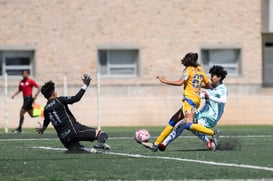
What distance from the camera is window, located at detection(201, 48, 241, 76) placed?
4019 centimetres

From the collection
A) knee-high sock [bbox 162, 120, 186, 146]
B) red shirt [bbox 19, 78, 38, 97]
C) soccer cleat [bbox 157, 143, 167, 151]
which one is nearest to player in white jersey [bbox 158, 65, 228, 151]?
knee-high sock [bbox 162, 120, 186, 146]

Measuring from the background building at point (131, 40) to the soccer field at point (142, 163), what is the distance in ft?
61.5

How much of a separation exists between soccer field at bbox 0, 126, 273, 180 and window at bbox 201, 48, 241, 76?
20686mm

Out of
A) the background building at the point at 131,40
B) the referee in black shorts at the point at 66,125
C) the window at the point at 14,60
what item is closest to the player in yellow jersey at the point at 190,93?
the referee in black shorts at the point at 66,125

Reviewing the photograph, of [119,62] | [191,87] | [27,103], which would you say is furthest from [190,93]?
[119,62]

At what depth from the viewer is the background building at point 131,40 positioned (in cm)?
3806

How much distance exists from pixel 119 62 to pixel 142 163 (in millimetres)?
25337

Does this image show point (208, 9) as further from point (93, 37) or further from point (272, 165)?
point (272, 165)

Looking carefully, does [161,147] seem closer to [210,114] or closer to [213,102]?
[210,114]

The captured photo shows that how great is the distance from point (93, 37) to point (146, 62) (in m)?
2.25

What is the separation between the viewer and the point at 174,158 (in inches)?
615

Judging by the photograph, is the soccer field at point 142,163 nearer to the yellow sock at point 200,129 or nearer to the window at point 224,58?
the yellow sock at point 200,129

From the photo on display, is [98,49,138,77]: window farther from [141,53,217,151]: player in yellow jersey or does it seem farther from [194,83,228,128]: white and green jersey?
[141,53,217,151]: player in yellow jersey

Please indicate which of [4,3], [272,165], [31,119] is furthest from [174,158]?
[4,3]
